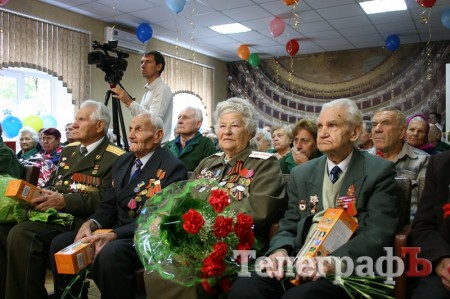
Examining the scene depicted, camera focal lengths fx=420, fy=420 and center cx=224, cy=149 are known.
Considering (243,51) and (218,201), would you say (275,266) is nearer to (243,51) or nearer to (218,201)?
(218,201)

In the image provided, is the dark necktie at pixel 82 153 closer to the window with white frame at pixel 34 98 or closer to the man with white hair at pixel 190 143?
the man with white hair at pixel 190 143

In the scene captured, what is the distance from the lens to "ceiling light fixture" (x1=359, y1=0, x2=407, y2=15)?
5.86 metres

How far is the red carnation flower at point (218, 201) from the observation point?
1.53 meters

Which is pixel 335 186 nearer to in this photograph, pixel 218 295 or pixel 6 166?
pixel 218 295

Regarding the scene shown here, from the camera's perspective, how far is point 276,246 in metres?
1.77

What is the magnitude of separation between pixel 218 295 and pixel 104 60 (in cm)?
223

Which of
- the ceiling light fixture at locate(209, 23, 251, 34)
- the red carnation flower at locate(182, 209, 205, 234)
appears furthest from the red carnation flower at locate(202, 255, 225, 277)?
the ceiling light fixture at locate(209, 23, 251, 34)

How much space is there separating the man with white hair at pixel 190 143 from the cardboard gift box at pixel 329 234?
1662 mm

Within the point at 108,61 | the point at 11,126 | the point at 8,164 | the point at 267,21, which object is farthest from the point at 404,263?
the point at 267,21

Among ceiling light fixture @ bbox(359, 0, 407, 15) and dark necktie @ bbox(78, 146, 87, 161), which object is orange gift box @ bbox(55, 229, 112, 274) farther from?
ceiling light fixture @ bbox(359, 0, 407, 15)

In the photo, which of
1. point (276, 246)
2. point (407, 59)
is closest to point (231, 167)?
point (276, 246)

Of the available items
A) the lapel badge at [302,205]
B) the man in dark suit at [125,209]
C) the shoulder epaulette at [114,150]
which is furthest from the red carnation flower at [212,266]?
the shoulder epaulette at [114,150]

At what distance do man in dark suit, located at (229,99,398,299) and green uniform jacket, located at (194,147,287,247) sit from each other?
2.9 inches

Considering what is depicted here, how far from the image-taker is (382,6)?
6.04m
